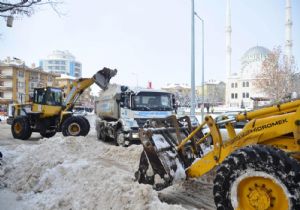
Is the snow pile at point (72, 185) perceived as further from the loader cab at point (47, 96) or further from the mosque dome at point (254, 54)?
the mosque dome at point (254, 54)

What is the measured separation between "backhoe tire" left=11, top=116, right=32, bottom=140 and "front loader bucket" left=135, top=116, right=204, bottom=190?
42.2ft

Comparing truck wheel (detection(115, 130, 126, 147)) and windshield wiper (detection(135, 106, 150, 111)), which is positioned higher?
windshield wiper (detection(135, 106, 150, 111))

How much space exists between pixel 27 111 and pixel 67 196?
13.9 meters

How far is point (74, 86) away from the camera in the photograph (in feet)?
59.1

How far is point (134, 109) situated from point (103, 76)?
464 centimetres

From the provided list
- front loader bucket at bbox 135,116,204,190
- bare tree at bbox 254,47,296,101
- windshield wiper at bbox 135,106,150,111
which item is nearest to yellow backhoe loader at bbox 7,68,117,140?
windshield wiper at bbox 135,106,150,111

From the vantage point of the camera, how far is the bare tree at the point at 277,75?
36406 mm

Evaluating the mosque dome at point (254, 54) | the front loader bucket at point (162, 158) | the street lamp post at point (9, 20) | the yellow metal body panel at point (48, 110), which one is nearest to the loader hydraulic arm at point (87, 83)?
the yellow metal body panel at point (48, 110)

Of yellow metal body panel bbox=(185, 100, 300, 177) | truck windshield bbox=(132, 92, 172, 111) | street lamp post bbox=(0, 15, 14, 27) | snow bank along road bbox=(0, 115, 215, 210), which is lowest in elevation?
snow bank along road bbox=(0, 115, 215, 210)

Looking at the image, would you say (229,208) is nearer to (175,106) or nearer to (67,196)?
(67,196)

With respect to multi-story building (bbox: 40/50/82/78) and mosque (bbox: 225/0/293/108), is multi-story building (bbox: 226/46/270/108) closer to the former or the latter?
mosque (bbox: 225/0/293/108)

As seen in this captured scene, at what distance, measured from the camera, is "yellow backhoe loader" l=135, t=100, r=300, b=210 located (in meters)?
4.01

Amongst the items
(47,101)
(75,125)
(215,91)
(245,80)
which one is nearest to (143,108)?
(75,125)

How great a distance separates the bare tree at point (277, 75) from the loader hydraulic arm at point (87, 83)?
23214 millimetres
